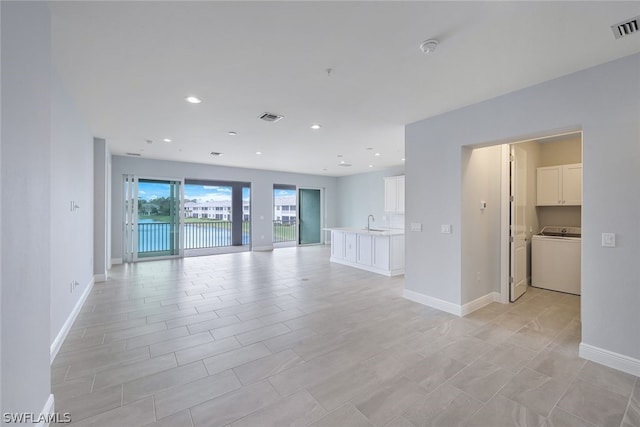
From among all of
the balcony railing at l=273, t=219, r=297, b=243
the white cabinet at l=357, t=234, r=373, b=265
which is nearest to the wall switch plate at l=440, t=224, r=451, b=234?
the white cabinet at l=357, t=234, r=373, b=265

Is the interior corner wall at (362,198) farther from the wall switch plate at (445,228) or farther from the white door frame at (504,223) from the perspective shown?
the wall switch plate at (445,228)

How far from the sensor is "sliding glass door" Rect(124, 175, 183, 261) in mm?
7090

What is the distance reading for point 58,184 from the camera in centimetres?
275

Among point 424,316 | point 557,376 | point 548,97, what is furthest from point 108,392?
point 548,97

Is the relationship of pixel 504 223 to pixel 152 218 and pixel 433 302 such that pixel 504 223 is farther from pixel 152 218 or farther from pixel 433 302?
pixel 152 218

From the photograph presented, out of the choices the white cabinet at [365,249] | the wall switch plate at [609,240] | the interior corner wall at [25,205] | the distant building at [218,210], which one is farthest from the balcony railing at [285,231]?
the wall switch plate at [609,240]

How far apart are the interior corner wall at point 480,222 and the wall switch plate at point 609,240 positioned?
1.29 m

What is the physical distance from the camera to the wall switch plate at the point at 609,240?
2381 millimetres

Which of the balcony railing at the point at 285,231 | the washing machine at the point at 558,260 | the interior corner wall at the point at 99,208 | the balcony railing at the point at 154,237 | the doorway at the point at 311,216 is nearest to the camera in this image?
the washing machine at the point at 558,260

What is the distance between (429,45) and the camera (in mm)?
2111

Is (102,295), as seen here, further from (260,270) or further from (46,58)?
(46,58)

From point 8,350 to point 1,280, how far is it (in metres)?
0.36

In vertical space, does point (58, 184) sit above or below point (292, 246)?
above

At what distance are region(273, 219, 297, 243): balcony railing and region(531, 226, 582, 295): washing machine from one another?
7.39 metres
